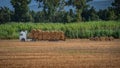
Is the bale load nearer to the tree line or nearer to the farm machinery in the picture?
the farm machinery

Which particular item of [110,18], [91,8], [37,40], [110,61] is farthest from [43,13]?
[110,61]

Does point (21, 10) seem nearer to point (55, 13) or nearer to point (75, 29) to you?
point (55, 13)

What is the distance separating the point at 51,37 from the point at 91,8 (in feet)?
65.0

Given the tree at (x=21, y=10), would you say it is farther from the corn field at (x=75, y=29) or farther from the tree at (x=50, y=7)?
the corn field at (x=75, y=29)

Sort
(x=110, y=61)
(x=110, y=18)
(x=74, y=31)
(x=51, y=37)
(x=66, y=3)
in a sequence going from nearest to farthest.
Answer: (x=110, y=61)
(x=51, y=37)
(x=74, y=31)
(x=110, y=18)
(x=66, y=3)

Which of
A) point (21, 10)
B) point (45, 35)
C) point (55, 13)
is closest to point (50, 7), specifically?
point (55, 13)

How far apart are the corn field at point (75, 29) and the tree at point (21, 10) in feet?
36.9

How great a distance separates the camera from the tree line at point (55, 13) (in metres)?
45.0

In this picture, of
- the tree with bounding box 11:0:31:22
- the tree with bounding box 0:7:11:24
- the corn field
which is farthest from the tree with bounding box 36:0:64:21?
the corn field

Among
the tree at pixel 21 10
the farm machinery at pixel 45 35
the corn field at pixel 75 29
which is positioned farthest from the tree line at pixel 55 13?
the farm machinery at pixel 45 35

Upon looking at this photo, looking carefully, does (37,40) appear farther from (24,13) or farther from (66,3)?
(66,3)

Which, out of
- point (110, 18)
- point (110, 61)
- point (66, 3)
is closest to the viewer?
point (110, 61)

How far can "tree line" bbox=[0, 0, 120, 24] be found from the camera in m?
45.0

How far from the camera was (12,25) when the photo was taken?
34000mm
